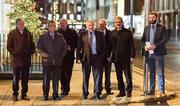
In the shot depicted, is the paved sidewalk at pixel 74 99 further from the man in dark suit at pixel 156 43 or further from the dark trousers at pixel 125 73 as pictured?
the man in dark suit at pixel 156 43

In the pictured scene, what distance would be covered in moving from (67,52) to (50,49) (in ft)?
3.33

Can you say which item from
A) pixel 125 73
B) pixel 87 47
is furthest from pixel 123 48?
pixel 87 47

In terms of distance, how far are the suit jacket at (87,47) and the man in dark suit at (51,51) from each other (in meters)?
0.39

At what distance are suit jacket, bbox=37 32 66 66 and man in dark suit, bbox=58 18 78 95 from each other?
0.75 meters

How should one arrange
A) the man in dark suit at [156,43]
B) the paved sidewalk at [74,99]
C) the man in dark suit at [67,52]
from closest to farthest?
the paved sidewalk at [74,99]
the man in dark suit at [156,43]
the man in dark suit at [67,52]

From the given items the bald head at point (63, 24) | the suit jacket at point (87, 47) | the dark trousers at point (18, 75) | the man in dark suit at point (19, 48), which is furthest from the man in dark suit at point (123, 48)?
the dark trousers at point (18, 75)

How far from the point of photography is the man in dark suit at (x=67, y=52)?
13156mm

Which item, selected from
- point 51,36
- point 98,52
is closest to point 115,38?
point 98,52

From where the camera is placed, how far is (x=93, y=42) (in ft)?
40.7

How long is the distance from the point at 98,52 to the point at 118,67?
1.88 feet

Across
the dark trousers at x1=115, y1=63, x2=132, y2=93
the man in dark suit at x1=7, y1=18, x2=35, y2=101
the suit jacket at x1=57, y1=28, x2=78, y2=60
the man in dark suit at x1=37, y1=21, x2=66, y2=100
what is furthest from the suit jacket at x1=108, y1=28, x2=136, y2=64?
the man in dark suit at x1=7, y1=18, x2=35, y2=101

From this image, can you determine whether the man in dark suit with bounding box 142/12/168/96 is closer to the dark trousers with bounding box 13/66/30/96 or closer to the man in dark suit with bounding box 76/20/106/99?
A: the man in dark suit with bounding box 76/20/106/99

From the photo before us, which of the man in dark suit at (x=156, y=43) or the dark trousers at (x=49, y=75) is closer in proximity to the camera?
the man in dark suit at (x=156, y=43)

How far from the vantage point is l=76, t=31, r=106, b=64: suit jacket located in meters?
12.4
